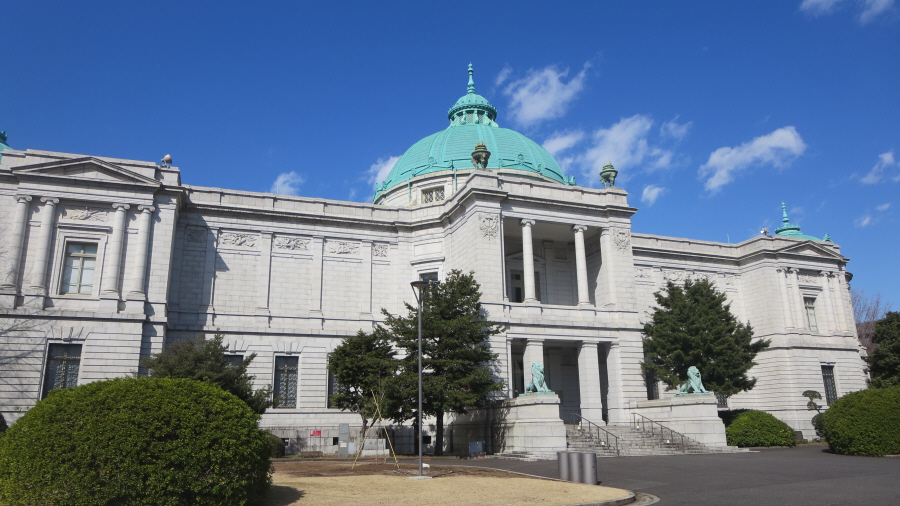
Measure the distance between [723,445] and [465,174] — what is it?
2543cm

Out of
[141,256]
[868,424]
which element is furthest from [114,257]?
[868,424]

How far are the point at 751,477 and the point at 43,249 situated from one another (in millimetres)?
30216

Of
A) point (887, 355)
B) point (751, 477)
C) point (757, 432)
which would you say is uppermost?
point (887, 355)

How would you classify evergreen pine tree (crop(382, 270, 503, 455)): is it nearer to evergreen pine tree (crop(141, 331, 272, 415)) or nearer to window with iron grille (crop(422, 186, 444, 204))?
evergreen pine tree (crop(141, 331, 272, 415))

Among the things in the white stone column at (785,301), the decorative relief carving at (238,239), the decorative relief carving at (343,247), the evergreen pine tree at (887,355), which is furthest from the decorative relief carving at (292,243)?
the evergreen pine tree at (887,355)

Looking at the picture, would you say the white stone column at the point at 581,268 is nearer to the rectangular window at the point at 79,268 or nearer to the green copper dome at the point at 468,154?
the green copper dome at the point at 468,154

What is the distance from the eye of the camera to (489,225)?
34250 millimetres

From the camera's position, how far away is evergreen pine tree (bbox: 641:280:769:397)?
3434cm

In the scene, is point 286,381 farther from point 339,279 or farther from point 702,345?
point 702,345

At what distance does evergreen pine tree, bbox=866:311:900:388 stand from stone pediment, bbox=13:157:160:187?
38.7 m

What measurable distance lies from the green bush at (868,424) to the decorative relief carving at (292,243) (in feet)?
88.8

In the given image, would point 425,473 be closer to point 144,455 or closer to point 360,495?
point 360,495

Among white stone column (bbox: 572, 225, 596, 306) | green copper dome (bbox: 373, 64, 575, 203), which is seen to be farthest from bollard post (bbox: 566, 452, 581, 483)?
green copper dome (bbox: 373, 64, 575, 203)

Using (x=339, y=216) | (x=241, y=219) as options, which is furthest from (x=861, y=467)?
(x=241, y=219)
